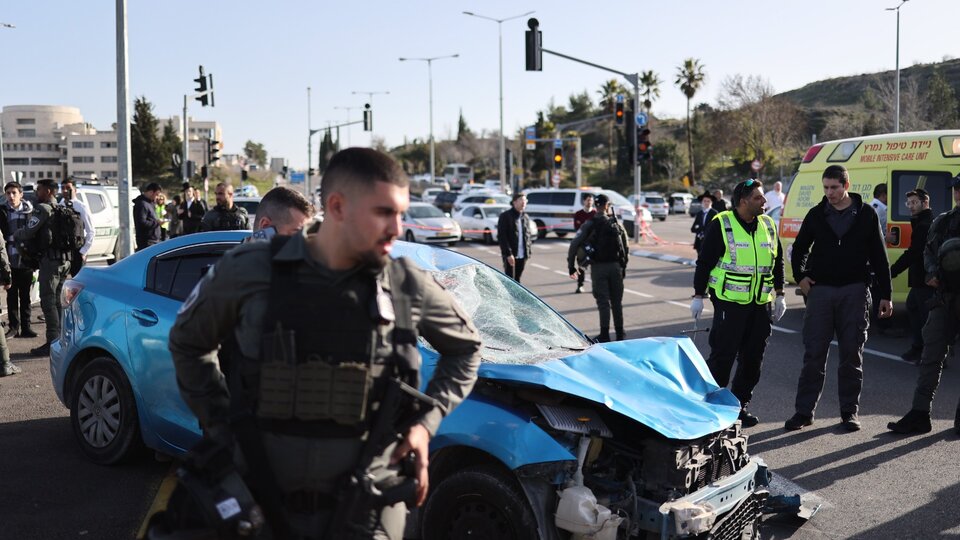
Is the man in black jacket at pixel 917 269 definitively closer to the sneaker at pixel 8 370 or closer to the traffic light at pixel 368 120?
the sneaker at pixel 8 370

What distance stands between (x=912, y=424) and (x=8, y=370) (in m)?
8.12

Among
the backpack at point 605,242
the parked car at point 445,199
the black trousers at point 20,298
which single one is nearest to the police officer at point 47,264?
the black trousers at point 20,298

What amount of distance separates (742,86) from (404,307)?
246 feet

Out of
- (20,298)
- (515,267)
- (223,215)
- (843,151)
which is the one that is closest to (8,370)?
(20,298)

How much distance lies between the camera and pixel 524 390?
402 cm

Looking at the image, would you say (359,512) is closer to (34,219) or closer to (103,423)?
(103,423)

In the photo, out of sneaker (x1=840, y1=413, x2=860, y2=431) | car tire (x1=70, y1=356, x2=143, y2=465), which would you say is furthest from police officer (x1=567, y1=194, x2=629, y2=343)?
car tire (x1=70, y1=356, x2=143, y2=465)

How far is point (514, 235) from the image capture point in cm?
1398

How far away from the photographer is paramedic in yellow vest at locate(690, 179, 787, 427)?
695 cm

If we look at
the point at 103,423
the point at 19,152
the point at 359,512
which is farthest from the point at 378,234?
the point at 19,152

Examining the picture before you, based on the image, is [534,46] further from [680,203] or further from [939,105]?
[939,105]

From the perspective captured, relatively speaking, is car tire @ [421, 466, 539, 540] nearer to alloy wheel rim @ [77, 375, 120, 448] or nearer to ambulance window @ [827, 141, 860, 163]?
alloy wheel rim @ [77, 375, 120, 448]

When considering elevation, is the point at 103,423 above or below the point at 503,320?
below

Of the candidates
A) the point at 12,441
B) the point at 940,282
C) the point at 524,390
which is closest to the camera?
the point at 524,390
